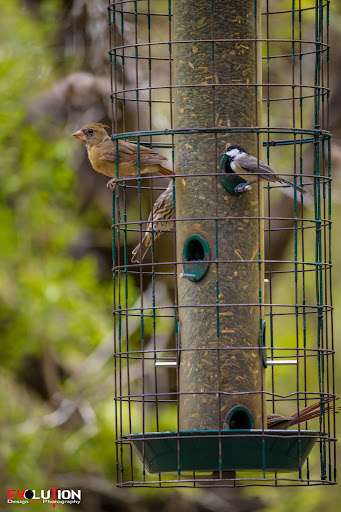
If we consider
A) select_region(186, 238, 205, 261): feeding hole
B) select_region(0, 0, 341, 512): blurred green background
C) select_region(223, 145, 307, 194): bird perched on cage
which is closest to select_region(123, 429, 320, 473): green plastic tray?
select_region(186, 238, 205, 261): feeding hole

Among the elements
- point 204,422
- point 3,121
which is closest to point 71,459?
point 3,121

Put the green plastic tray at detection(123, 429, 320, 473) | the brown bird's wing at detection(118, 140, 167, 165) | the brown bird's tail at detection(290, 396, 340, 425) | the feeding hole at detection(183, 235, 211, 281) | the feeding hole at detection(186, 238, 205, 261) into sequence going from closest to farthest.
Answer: the green plastic tray at detection(123, 429, 320, 473) < the brown bird's tail at detection(290, 396, 340, 425) < the feeding hole at detection(183, 235, 211, 281) < the feeding hole at detection(186, 238, 205, 261) < the brown bird's wing at detection(118, 140, 167, 165)

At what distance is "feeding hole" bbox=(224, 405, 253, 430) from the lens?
24.4 feet

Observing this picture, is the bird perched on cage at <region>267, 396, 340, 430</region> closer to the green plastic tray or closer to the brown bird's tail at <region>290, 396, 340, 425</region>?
the brown bird's tail at <region>290, 396, 340, 425</region>

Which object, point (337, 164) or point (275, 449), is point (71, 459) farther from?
point (275, 449)

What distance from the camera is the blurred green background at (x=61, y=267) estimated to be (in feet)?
43.6

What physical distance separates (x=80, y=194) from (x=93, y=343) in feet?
6.62

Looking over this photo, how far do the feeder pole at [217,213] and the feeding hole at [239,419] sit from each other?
0.05m

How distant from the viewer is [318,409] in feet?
25.6

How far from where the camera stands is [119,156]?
843 centimetres

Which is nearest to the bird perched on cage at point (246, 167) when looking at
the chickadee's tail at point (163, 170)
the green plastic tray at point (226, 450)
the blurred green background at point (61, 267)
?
the chickadee's tail at point (163, 170)

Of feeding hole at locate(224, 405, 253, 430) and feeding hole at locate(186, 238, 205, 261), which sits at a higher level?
feeding hole at locate(186, 238, 205, 261)

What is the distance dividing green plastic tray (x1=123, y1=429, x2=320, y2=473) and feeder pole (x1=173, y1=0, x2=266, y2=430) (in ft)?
1.62

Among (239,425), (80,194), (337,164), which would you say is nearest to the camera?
(239,425)
